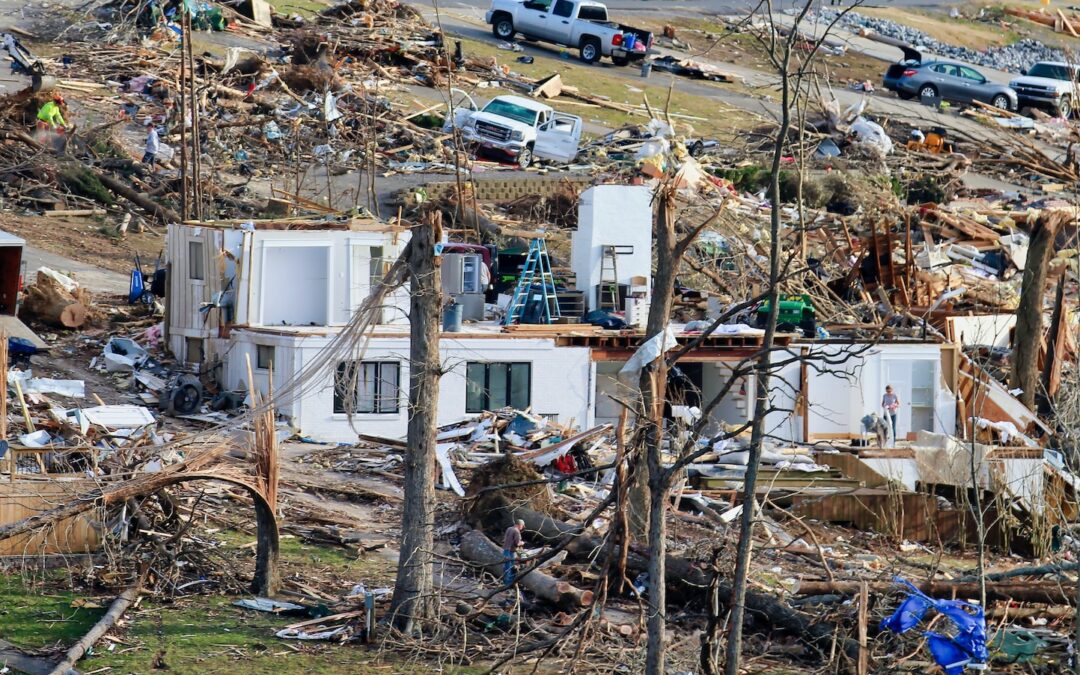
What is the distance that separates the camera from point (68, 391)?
86.2 feet

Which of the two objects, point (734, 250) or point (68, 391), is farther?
point (734, 250)

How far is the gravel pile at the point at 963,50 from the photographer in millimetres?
61094

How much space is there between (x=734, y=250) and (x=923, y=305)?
452 cm

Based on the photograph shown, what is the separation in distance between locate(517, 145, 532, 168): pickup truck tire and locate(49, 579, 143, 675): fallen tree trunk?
27.0 meters

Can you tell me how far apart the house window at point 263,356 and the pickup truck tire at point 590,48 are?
92.0ft

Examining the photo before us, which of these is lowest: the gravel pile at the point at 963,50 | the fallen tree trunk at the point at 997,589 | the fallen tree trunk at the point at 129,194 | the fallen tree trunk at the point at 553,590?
the fallen tree trunk at the point at 553,590

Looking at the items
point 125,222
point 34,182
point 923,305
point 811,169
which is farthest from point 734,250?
point 34,182

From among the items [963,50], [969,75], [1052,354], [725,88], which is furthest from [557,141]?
[963,50]

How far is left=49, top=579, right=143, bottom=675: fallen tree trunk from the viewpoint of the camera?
49.6 ft

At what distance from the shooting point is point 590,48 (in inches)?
2069

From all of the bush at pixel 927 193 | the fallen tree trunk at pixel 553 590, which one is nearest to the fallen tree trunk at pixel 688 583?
the fallen tree trunk at pixel 553 590

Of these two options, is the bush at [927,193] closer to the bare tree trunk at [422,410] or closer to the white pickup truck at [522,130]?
the white pickup truck at [522,130]

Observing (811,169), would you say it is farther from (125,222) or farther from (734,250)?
(125,222)

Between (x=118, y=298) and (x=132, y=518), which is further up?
(x=118, y=298)
